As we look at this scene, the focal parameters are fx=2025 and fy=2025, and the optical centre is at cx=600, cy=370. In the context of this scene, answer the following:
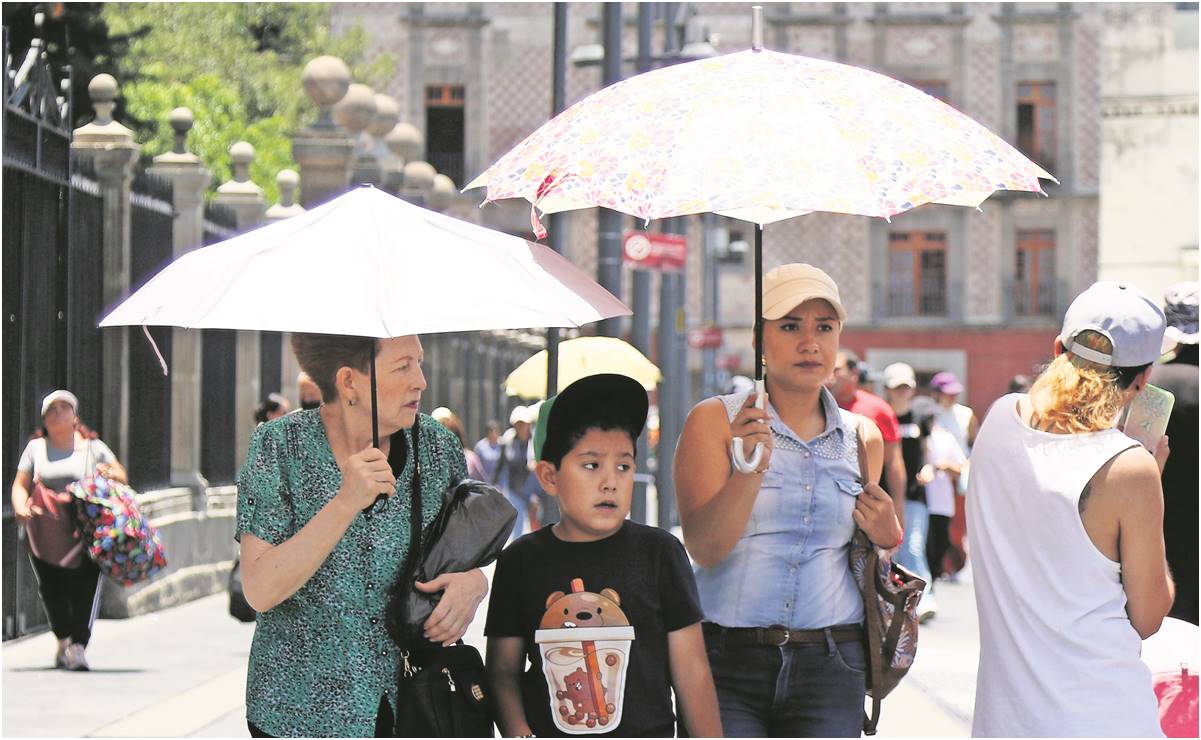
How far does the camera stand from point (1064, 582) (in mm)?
4551

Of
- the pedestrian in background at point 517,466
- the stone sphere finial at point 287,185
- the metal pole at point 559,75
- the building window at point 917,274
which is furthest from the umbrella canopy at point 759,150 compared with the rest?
the building window at point 917,274

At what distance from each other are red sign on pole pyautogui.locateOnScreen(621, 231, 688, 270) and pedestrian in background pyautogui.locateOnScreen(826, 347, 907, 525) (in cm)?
197

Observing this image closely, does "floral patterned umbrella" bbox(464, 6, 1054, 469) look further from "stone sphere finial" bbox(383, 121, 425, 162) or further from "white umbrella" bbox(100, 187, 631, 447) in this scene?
"stone sphere finial" bbox(383, 121, 425, 162)

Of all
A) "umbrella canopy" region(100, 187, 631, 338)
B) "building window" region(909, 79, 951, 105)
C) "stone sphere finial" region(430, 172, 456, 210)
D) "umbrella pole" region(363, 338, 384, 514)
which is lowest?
"umbrella pole" region(363, 338, 384, 514)

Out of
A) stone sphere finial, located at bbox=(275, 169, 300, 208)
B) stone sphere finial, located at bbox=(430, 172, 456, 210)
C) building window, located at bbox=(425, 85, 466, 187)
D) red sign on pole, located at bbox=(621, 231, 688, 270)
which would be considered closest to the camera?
red sign on pole, located at bbox=(621, 231, 688, 270)

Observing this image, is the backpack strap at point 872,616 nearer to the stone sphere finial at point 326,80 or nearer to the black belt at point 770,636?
the black belt at point 770,636

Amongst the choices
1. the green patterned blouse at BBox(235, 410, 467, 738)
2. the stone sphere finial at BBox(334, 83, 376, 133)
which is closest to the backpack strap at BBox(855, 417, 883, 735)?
the green patterned blouse at BBox(235, 410, 467, 738)

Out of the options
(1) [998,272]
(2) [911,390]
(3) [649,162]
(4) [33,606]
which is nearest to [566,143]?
(3) [649,162]

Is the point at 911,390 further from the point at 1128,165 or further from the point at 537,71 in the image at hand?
the point at 537,71

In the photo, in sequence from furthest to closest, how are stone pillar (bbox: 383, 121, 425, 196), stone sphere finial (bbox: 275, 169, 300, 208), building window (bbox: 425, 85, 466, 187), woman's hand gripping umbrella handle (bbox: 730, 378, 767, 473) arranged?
building window (bbox: 425, 85, 466, 187), stone pillar (bbox: 383, 121, 425, 196), stone sphere finial (bbox: 275, 169, 300, 208), woman's hand gripping umbrella handle (bbox: 730, 378, 767, 473)

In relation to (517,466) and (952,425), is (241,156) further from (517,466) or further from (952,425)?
(952,425)

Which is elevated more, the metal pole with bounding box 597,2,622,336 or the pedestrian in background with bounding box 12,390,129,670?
the metal pole with bounding box 597,2,622,336

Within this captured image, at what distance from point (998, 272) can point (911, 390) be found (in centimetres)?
4191

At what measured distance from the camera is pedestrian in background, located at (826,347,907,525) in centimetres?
571
